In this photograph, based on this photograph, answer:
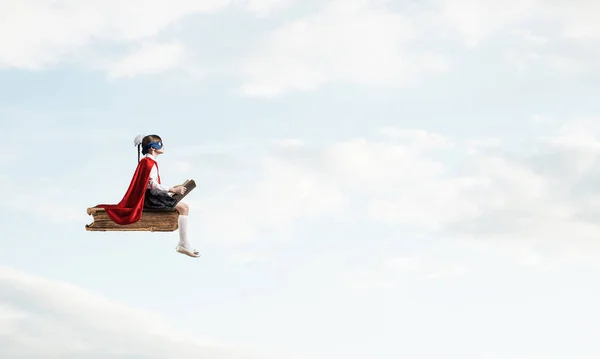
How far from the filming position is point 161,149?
17.3 m

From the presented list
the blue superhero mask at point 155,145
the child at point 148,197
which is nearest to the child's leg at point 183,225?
the child at point 148,197

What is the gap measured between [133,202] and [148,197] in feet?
1.11

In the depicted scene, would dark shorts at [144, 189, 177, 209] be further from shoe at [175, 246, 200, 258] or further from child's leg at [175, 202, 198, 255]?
shoe at [175, 246, 200, 258]

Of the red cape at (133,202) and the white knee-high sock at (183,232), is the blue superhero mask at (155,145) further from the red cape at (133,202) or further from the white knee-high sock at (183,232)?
the white knee-high sock at (183,232)

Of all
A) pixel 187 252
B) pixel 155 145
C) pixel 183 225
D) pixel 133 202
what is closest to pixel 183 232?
pixel 183 225

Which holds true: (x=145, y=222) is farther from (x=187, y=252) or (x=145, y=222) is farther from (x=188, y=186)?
(x=188, y=186)

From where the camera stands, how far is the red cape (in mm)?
16797

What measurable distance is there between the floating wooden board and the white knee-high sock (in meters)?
0.15

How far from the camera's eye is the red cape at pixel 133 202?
1680cm

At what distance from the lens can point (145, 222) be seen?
17094 mm

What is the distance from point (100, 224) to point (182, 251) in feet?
5.57

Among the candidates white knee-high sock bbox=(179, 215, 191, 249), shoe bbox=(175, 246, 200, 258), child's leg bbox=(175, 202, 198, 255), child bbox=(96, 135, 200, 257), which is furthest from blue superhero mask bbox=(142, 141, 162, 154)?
shoe bbox=(175, 246, 200, 258)

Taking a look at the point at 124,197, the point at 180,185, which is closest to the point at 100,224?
the point at 124,197

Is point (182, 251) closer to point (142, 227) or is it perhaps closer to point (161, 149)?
point (142, 227)
